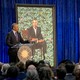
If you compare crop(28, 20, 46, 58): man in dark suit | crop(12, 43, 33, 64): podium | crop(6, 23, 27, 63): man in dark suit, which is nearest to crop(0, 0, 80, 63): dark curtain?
crop(28, 20, 46, 58): man in dark suit

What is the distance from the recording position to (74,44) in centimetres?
979

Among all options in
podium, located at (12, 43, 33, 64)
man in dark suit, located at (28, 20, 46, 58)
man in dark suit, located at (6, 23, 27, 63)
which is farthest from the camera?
man in dark suit, located at (28, 20, 46, 58)

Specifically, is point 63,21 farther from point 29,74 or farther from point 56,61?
point 29,74

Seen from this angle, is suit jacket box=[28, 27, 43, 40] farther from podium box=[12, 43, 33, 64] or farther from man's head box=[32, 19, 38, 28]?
podium box=[12, 43, 33, 64]

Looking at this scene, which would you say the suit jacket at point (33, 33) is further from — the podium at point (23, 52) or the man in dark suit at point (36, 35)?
the podium at point (23, 52)

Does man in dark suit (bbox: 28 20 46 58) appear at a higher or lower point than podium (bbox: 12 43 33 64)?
higher

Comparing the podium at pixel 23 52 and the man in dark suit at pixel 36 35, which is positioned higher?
the man in dark suit at pixel 36 35

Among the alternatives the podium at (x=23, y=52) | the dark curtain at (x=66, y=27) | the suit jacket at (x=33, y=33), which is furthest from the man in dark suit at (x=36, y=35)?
the podium at (x=23, y=52)

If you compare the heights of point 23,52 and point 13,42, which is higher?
point 13,42

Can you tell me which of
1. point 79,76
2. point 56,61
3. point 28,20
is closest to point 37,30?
point 28,20

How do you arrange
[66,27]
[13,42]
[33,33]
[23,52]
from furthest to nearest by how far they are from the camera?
1. [66,27]
2. [33,33]
3. [13,42]
4. [23,52]

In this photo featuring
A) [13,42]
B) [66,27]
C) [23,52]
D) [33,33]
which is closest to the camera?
[23,52]

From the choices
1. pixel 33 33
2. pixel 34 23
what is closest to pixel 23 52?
pixel 33 33

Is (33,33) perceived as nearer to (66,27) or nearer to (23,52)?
(66,27)
